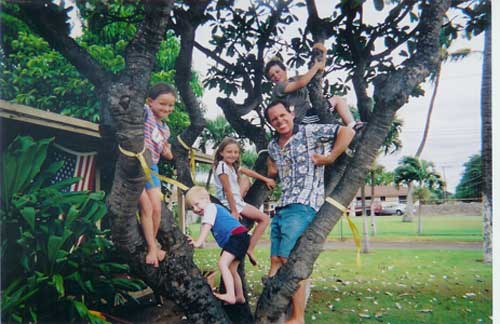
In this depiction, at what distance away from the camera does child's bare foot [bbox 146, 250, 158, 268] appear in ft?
7.74

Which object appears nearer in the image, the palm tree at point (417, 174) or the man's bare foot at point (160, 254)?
the man's bare foot at point (160, 254)

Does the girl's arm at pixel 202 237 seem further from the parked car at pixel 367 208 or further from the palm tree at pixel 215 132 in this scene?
the parked car at pixel 367 208

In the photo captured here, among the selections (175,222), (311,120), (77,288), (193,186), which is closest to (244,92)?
(311,120)

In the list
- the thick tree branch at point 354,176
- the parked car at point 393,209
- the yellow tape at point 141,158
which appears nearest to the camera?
the yellow tape at point 141,158

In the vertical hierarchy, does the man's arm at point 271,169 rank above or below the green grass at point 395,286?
above

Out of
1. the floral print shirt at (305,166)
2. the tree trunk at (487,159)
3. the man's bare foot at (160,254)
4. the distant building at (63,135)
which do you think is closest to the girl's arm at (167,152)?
the distant building at (63,135)

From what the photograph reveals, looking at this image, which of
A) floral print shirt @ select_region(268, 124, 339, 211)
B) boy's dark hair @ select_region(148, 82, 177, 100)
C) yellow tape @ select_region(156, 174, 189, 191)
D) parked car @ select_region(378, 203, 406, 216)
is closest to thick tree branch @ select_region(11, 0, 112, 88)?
boy's dark hair @ select_region(148, 82, 177, 100)

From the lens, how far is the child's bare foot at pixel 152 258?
236 centimetres

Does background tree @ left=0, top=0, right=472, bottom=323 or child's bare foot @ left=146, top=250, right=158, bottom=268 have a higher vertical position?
background tree @ left=0, top=0, right=472, bottom=323

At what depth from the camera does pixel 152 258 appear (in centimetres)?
236

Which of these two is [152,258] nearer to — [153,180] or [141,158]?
[153,180]

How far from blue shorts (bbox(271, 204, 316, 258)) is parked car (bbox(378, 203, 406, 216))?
0.49 metres

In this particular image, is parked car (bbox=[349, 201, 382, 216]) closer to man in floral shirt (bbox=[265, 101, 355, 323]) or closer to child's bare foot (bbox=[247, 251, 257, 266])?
man in floral shirt (bbox=[265, 101, 355, 323])

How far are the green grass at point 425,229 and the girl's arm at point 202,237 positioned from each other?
29mm
